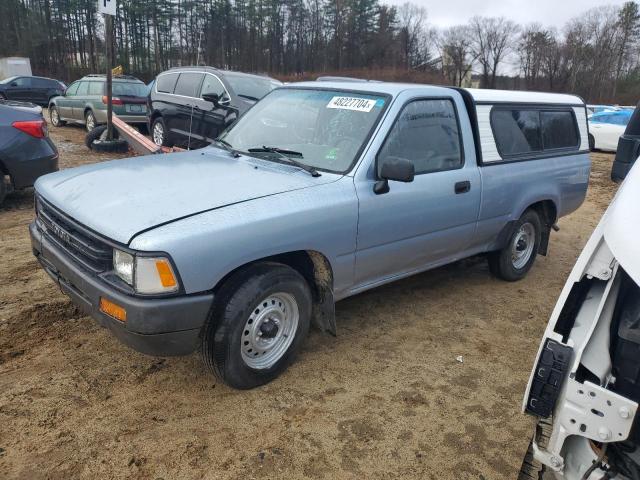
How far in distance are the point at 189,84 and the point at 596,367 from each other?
9.44 metres

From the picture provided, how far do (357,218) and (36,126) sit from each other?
5.11 meters

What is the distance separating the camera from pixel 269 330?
3143mm

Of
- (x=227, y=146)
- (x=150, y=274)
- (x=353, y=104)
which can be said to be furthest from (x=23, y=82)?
(x=150, y=274)

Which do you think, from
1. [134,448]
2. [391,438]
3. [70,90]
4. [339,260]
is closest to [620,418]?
[391,438]

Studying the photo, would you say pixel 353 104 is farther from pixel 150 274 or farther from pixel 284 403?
pixel 284 403

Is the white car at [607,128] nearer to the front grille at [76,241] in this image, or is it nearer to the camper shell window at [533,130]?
the camper shell window at [533,130]

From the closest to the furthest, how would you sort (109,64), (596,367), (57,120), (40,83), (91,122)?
(596,367)
(109,64)
(91,122)
(57,120)
(40,83)

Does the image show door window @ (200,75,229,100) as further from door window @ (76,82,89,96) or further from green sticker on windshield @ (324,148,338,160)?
door window @ (76,82,89,96)

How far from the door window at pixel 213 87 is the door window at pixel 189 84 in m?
0.19

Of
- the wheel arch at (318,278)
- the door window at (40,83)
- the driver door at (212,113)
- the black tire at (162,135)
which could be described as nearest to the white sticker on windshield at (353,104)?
the wheel arch at (318,278)

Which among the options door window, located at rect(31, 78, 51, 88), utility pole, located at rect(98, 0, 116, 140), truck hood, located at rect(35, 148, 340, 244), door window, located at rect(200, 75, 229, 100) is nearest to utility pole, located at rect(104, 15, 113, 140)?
utility pole, located at rect(98, 0, 116, 140)

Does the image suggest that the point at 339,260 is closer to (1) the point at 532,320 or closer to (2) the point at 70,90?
(1) the point at 532,320

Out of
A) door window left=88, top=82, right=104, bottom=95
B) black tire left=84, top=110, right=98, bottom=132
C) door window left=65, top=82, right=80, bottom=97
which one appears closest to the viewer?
door window left=88, top=82, right=104, bottom=95

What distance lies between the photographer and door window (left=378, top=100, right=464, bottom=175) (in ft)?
12.1
